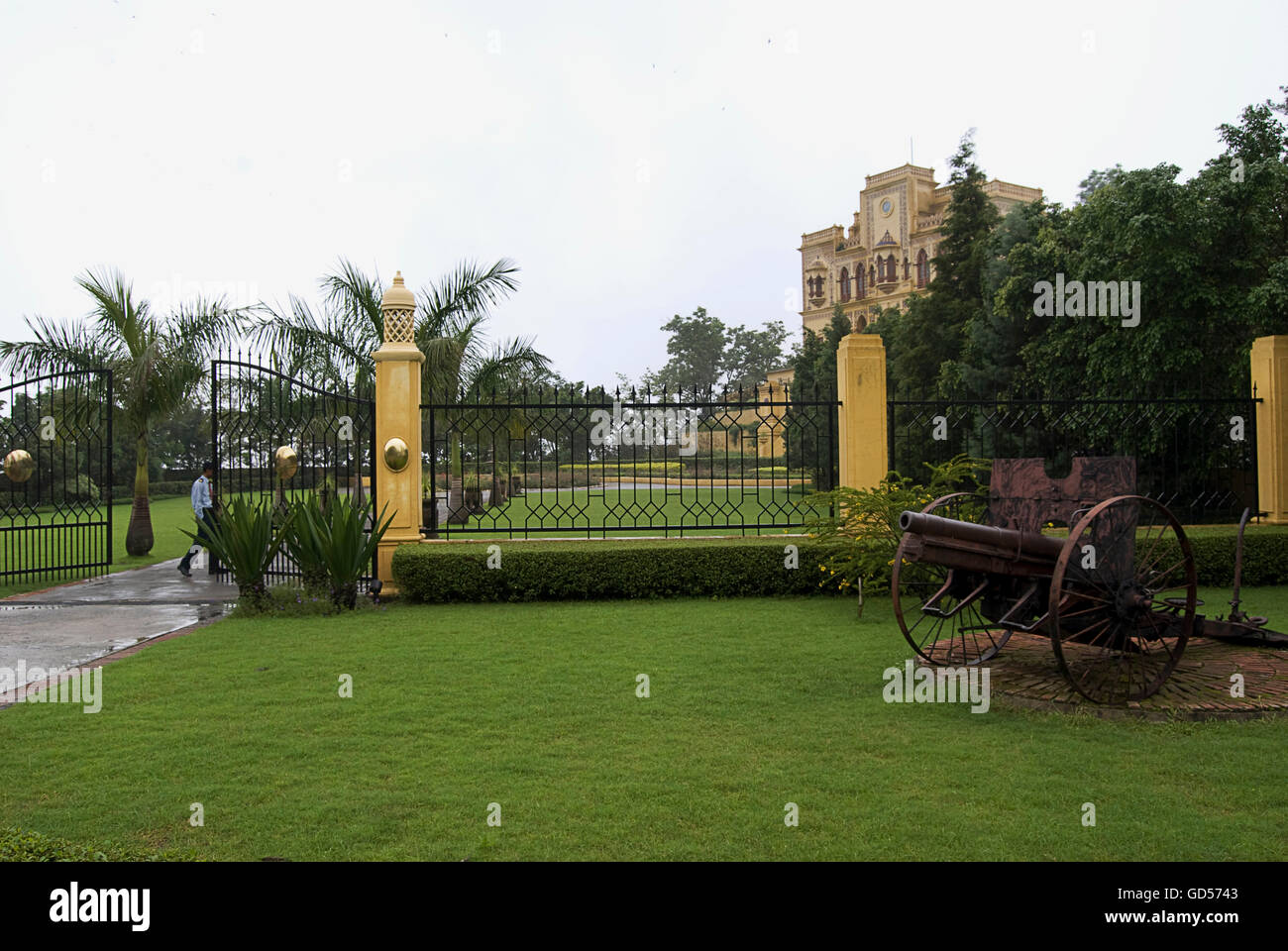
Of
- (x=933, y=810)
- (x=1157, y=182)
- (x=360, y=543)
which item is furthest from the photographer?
(x=1157, y=182)

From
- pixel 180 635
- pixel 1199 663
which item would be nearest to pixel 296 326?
pixel 180 635

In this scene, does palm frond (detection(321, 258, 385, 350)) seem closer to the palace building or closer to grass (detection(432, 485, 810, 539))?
grass (detection(432, 485, 810, 539))

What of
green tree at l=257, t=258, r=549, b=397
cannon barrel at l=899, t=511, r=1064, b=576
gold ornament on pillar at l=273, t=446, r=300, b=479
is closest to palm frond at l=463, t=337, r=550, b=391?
green tree at l=257, t=258, r=549, b=397

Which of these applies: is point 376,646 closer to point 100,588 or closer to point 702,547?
point 702,547

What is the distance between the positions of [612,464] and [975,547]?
3603cm

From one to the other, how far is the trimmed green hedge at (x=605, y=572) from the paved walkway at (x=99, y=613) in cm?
211

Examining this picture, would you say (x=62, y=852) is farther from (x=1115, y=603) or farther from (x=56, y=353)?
(x=56, y=353)

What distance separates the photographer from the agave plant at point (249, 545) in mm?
8516

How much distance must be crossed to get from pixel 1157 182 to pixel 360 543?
1307 centimetres

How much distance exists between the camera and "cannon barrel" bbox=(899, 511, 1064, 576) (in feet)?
16.1

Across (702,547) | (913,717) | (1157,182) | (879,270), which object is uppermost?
(879,270)

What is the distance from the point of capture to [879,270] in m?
57.4

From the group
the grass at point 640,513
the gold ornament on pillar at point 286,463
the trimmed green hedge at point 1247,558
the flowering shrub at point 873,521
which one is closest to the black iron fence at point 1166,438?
the trimmed green hedge at point 1247,558

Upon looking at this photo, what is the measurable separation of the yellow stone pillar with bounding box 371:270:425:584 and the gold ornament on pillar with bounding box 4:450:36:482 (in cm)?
397
